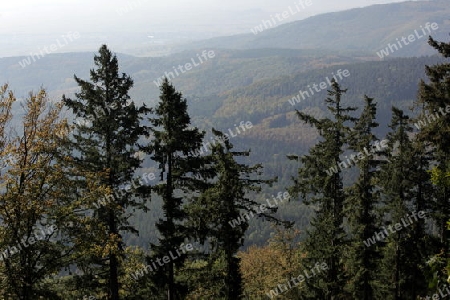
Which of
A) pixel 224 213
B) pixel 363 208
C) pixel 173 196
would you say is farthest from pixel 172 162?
pixel 363 208

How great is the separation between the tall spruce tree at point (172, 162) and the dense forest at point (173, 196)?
0.05m

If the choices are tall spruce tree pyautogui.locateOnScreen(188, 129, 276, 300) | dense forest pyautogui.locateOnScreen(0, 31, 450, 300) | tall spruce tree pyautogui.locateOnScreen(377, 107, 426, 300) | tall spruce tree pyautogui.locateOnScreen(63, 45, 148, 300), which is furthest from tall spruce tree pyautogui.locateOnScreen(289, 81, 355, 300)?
tall spruce tree pyautogui.locateOnScreen(63, 45, 148, 300)

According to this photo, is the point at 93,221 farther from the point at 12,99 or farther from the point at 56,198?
the point at 12,99

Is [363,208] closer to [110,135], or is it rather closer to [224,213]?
[224,213]

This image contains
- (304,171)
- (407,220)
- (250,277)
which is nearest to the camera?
(304,171)

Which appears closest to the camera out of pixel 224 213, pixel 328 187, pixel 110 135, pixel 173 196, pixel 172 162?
pixel 224 213

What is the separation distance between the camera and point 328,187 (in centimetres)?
2212

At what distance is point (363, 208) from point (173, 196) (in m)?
11.4

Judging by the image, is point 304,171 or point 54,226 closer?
point 54,226

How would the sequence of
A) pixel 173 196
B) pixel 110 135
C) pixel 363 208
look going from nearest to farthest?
pixel 110 135
pixel 173 196
pixel 363 208

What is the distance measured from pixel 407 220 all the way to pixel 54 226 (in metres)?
21.1

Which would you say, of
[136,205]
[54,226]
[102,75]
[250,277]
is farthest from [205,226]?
[250,277]

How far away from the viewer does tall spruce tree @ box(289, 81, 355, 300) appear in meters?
21.1

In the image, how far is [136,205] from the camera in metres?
18.0
